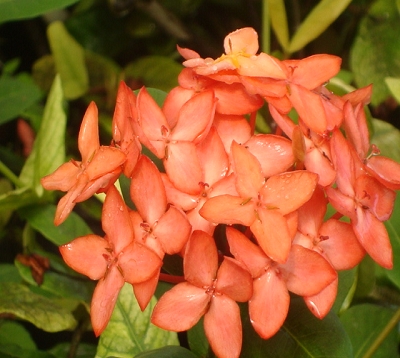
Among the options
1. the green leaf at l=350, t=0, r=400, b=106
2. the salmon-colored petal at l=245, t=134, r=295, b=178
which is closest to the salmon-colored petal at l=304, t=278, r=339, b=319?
the salmon-colored petal at l=245, t=134, r=295, b=178

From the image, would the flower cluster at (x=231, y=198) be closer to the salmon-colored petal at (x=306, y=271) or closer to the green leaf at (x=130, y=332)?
the salmon-colored petal at (x=306, y=271)

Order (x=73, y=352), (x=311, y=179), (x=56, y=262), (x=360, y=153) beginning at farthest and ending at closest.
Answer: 1. (x=56, y=262)
2. (x=73, y=352)
3. (x=360, y=153)
4. (x=311, y=179)

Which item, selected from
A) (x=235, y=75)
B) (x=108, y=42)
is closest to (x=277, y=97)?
(x=235, y=75)

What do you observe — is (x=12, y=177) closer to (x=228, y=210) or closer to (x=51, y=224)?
(x=51, y=224)

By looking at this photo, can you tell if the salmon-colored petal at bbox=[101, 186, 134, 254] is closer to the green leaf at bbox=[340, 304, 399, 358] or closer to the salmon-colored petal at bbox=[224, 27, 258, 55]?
the salmon-colored petal at bbox=[224, 27, 258, 55]

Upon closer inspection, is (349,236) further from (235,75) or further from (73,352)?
(73,352)

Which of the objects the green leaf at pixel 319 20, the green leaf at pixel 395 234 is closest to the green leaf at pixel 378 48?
the green leaf at pixel 319 20
